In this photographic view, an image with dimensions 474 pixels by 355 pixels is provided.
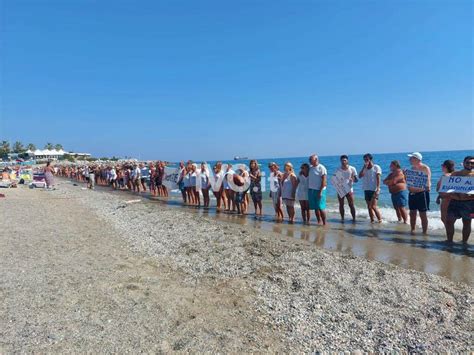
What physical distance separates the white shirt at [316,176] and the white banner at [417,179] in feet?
6.86

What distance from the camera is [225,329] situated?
11.5ft

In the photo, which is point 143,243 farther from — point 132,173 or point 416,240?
point 132,173

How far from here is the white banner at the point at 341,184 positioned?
31.8ft

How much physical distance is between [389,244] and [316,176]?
9.17 feet

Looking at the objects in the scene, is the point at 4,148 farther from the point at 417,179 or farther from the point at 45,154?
the point at 417,179

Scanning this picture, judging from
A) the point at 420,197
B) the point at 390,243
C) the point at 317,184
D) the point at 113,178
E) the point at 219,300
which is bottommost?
the point at 390,243

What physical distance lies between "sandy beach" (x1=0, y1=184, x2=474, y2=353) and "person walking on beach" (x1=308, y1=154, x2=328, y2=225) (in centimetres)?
240

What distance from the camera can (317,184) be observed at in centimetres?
929

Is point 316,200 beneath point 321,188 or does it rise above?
beneath

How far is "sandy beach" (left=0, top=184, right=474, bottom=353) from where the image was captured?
3.25 metres

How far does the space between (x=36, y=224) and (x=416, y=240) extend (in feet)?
32.4

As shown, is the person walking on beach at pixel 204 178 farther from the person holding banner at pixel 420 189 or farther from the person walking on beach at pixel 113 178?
the person walking on beach at pixel 113 178

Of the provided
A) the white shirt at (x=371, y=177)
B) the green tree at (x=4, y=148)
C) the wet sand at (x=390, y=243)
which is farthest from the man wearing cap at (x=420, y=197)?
the green tree at (x=4, y=148)

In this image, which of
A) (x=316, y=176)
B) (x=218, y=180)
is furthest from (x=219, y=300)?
(x=218, y=180)
